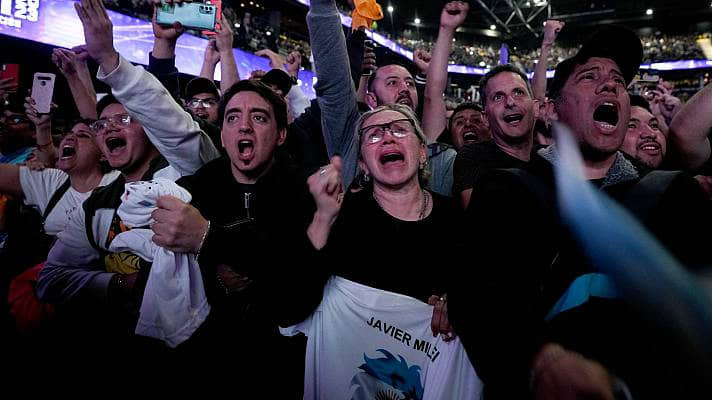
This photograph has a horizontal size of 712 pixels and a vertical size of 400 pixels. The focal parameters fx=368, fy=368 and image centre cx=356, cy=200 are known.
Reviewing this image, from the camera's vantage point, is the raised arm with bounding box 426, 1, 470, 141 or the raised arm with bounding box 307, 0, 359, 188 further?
the raised arm with bounding box 426, 1, 470, 141

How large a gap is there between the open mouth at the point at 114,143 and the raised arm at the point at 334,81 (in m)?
1.33

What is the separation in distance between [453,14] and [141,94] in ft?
7.28

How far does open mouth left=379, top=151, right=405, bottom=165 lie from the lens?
1872 mm

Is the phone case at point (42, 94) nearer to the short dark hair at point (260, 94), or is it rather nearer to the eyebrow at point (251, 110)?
the short dark hair at point (260, 94)

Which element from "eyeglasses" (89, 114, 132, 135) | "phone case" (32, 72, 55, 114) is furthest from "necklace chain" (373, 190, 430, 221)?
"phone case" (32, 72, 55, 114)

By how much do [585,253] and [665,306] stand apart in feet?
1.13

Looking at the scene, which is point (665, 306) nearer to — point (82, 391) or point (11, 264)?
point (82, 391)

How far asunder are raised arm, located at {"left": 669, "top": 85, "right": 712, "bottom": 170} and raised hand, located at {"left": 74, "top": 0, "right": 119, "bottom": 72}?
3.00m

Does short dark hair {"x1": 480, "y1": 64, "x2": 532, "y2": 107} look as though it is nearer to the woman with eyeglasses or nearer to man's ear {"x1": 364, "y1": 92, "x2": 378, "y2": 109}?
man's ear {"x1": 364, "y1": 92, "x2": 378, "y2": 109}

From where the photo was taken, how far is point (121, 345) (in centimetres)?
212

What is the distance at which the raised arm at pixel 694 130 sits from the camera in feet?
6.19

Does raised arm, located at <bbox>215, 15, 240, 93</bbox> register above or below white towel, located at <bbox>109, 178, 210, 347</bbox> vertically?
above

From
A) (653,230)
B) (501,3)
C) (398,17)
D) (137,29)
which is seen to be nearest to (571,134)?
(653,230)

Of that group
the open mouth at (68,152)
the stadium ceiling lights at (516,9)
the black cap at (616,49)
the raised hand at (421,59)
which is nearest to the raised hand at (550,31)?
the raised hand at (421,59)
